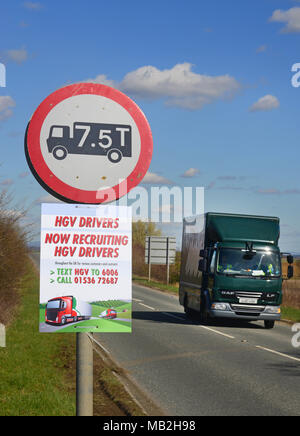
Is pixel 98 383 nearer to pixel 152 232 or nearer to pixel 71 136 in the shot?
pixel 71 136

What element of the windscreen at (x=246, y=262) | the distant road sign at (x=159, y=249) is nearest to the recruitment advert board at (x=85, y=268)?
the windscreen at (x=246, y=262)

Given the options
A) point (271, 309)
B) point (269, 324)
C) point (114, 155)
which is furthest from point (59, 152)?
point (269, 324)

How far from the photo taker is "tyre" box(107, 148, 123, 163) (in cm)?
320

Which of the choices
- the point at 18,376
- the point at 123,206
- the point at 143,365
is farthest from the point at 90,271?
the point at 143,365

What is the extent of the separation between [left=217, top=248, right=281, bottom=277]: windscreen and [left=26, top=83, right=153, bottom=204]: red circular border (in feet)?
53.2

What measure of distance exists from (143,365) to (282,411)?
4245 millimetres

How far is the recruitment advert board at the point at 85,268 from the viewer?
120 inches

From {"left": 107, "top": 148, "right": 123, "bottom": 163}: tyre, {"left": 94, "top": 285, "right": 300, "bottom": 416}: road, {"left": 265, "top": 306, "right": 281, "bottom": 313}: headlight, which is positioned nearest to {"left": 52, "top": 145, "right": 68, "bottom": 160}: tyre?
{"left": 107, "top": 148, "right": 123, "bottom": 163}: tyre

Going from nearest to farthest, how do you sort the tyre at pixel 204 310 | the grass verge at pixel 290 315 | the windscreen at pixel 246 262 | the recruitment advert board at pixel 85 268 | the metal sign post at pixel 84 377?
the metal sign post at pixel 84 377
the recruitment advert board at pixel 85 268
the windscreen at pixel 246 262
the tyre at pixel 204 310
the grass verge at pixel 290 315

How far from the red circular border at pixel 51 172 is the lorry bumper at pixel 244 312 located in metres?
16.4

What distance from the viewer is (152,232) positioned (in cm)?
9912

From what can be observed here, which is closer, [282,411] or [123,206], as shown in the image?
[123,206]

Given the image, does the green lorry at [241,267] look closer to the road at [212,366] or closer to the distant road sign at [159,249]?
the road at [212,366]
